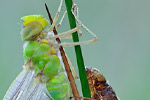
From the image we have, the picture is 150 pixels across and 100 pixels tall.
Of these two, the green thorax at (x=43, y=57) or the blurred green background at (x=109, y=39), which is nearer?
the green thorax at (x=43, y=57)

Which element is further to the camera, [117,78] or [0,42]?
[0,42]

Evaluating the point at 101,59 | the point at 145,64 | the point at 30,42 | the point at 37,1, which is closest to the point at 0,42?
the point at 37,1

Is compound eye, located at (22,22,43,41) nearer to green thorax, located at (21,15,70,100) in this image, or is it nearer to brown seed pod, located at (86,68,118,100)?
green thorax, located at (21,15,70,100)

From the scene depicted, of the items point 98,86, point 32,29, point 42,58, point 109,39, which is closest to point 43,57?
point 42,58

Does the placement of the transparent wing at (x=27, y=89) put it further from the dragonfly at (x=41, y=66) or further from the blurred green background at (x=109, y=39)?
the blurred green background at (x=109, y=39)

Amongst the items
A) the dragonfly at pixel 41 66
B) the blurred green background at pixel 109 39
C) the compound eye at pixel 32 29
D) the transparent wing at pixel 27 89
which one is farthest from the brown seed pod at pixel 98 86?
the blurred green background at pixel 109 39

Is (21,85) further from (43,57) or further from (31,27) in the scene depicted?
(31,27)

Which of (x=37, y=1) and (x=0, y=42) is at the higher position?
Answer: (x=37, y=1)

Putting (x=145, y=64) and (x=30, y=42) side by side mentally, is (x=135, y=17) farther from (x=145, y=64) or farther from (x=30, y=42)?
(x=30, y=42)
